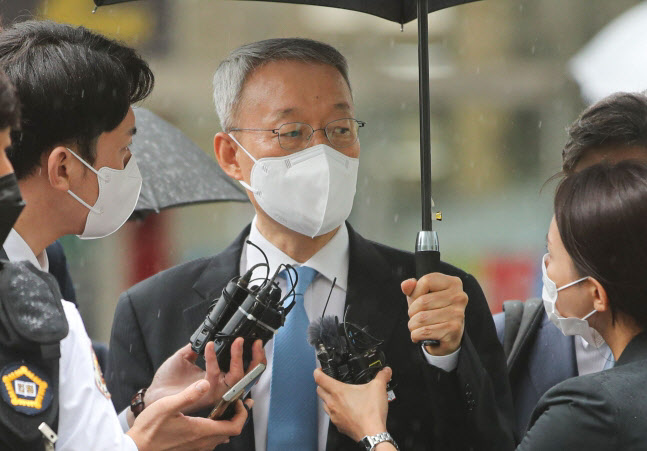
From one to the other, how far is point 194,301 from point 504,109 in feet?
34.0

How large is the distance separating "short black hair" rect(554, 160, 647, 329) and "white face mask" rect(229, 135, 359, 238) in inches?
39.0

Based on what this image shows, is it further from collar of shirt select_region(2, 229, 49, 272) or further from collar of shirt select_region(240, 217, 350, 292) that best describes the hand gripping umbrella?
collar of shirt select_region(2, 229, 49, 272)

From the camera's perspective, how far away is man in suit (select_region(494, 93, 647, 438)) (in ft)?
12.1

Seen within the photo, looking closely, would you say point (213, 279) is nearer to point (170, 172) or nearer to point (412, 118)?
point (170, 172)

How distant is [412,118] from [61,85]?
10.3 m

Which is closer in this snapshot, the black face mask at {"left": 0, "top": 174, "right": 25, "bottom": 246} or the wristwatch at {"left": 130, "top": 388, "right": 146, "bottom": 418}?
the black face mask at {"left": 0, "top": 174, "right": 25, "bottom": 246}

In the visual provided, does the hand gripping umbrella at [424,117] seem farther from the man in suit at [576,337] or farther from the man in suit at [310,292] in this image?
the man in suit at [576,337]

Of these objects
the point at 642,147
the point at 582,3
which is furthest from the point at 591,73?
the point at 642,147

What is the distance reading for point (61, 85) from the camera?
294 centimetres

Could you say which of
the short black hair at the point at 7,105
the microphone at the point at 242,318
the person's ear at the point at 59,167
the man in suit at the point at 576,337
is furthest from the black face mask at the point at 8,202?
the man in suit at the point at 576,337

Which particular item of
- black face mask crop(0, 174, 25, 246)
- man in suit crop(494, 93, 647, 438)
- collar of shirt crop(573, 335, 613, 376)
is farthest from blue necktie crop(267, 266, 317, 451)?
black face mask crop(0, 174, 25, 246)

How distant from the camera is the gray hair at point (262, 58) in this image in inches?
150

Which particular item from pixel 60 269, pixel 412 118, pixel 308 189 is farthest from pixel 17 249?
pixel 412 118

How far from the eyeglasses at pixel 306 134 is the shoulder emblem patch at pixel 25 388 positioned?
169 cm
